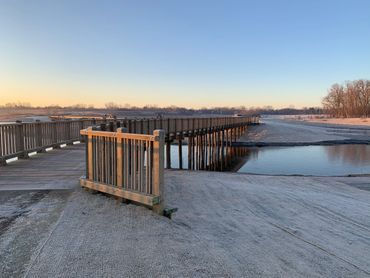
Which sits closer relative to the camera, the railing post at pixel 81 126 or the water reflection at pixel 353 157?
the railing post at pixel 81 126

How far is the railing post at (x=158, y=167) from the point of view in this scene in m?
5.09

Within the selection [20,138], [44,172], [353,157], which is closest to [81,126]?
[20,138]

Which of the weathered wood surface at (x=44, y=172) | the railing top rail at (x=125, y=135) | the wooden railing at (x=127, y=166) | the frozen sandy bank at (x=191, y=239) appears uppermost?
the railing top rail at (x=125, y=135)

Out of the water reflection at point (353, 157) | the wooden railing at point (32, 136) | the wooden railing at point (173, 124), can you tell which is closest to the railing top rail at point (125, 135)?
the wooden railing at point (32, 136)

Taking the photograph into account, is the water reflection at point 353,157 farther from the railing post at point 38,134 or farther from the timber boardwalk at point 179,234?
the railing post at point 38,134

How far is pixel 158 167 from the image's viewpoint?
16.7ft

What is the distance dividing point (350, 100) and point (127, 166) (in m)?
121

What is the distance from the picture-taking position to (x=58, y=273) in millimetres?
3379

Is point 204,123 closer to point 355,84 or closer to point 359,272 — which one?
point 359,272

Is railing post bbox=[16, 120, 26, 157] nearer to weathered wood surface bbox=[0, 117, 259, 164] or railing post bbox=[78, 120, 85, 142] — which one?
weathered wood surface bbox=[0, 117, 259, 164]

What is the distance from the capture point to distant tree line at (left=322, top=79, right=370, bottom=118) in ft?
349

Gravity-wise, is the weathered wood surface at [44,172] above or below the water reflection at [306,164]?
above

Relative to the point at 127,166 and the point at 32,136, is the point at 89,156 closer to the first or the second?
the point at 127,166

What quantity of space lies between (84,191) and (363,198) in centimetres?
814
